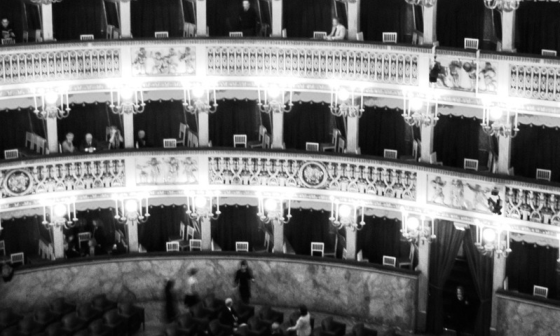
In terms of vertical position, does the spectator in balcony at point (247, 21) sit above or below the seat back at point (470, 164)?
above

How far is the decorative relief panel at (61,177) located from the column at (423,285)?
1194 centimetres

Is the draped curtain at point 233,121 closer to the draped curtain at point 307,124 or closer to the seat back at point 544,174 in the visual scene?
the draped curtain at point 307,124

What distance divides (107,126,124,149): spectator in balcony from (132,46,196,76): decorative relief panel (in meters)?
2.54

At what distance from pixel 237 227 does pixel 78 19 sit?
10535 mm

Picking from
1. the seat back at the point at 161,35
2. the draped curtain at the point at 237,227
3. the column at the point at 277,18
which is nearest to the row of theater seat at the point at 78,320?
the draped curtain at the point at 237,227

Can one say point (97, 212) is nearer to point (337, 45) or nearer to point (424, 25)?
point (337, 45)

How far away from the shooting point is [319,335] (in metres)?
41.0

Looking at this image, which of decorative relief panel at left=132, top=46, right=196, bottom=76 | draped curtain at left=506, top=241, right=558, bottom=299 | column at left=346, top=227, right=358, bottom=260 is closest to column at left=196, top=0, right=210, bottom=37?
decorative relief panel at left=132, top=46, right=196, bottom=76

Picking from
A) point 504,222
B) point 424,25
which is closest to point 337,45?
point 424,25

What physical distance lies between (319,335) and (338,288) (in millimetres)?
3789

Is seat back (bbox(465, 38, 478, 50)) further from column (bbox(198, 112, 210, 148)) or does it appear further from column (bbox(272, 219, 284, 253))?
column (bbox(198, 112, 210, 148))

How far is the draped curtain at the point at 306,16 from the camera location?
146 feet

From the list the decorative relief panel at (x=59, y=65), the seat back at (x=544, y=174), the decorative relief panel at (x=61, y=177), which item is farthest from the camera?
the decorative relief panel at (x=61, y=177)

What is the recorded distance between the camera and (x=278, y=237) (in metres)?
45.3
